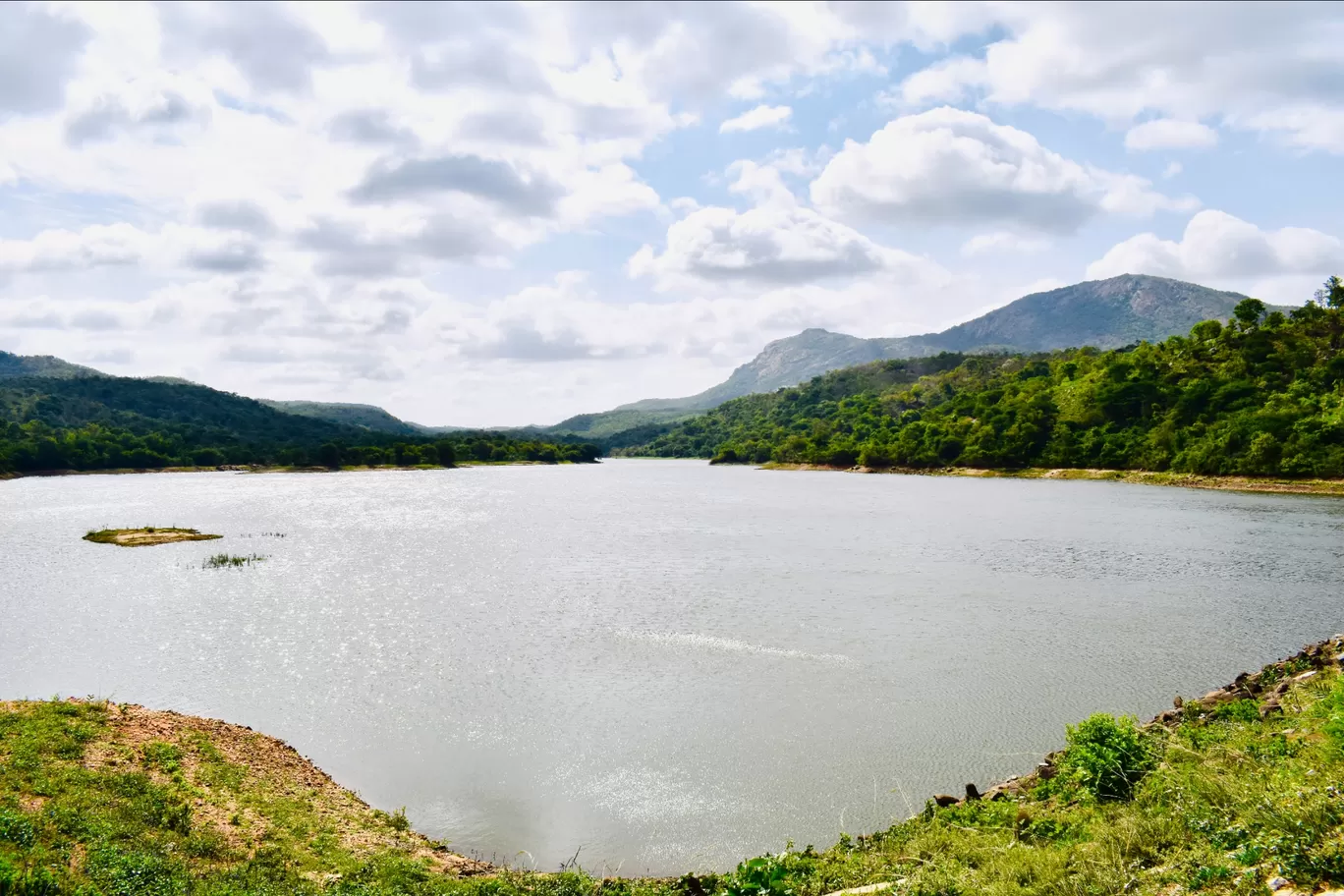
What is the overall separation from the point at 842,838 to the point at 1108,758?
5.80 meters

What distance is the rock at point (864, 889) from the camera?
11.4 metres

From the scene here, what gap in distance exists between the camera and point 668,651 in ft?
105

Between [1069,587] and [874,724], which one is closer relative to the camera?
[874,724]

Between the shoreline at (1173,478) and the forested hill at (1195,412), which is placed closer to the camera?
the shoreline at (1173,478)

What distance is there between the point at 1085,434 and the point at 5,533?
180959 millimetres

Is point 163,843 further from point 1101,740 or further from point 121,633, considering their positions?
point 121,633

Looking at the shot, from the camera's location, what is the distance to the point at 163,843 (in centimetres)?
1352

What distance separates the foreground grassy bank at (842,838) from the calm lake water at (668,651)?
8.22 feet

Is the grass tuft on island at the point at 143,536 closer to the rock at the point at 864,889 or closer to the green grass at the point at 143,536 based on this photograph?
the green grass at the point at 143,536

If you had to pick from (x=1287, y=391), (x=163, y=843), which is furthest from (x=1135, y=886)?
(x=1287, y=391)

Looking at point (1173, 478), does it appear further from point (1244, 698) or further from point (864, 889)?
point (864, 889)

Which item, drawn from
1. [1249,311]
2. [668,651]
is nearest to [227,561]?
[668,651]

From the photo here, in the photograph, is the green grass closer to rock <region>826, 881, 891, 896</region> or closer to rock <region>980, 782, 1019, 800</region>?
rock <region>980, 782, 1019, 800</region>

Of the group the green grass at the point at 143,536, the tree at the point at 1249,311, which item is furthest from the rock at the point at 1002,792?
the tree at the point at 1249,311
